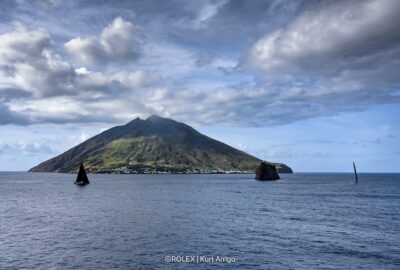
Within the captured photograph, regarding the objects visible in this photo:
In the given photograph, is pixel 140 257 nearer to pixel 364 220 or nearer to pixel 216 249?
pixel 216 249

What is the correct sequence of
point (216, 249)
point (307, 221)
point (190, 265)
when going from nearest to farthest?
point (190, 265), point (216, 249), point (307, 221)

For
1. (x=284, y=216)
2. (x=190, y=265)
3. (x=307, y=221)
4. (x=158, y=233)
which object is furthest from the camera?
(x=284, y=216)

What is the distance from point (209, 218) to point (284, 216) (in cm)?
2033

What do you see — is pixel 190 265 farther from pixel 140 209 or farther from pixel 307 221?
pixel 140 209

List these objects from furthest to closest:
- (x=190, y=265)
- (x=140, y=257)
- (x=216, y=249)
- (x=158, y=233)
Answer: (x=158, y=233) < (x=216, y=249) < (x=140, y=257) < (x=190, y=265)

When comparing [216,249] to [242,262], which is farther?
[216,249]

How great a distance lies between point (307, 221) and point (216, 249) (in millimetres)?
36679

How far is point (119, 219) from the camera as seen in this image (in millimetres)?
90938

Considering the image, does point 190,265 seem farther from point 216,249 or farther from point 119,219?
point 119,219

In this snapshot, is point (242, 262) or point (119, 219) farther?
point (119, 219)

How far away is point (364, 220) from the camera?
8919 centimetres

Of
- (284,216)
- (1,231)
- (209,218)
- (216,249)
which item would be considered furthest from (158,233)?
(284,216)

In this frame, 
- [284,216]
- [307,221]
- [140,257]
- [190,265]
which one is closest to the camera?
[190,265]

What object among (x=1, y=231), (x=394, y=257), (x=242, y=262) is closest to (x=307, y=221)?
(x=394, y=257)
